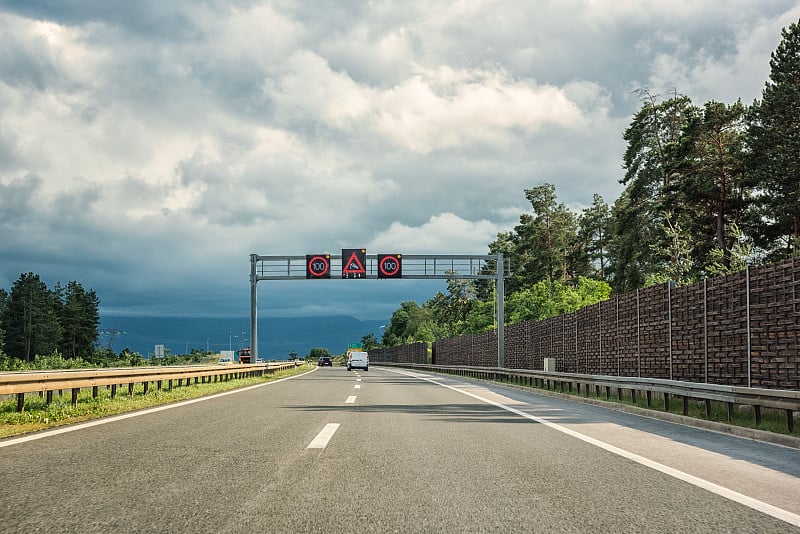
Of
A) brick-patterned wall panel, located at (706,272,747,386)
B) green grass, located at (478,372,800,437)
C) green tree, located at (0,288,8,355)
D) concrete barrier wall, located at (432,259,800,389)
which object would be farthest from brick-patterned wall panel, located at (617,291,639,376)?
green tree, located at (0,288,8,355)

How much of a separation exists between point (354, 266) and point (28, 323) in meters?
90.2

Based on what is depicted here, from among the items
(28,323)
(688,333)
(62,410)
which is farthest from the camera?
(28,323)

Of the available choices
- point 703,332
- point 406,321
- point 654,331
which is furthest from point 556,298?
point 406,321

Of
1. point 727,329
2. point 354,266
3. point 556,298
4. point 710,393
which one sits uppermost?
point 354,266

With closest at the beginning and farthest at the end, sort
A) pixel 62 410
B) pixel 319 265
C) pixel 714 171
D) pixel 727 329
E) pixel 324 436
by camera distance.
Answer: pixel 324 436, pixel 62 410, pixel 727 329, pixel 714 171, pixel 319 265

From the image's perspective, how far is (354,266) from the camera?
1695 inches

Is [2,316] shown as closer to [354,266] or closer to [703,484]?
[354,266]

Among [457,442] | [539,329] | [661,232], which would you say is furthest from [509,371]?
[661,232]

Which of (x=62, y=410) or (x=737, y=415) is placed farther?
(x=737, y=415)

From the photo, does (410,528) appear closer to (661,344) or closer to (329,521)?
(329,521)

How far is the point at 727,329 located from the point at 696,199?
2857 centimetres

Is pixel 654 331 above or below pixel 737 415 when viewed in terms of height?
above

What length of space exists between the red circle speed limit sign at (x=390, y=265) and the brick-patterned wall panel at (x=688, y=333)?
86.0 feet

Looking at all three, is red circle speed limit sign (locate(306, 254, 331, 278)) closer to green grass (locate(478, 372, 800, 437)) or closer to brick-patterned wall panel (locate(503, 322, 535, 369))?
brick-patterned wall panel (locate(503, 322, 535, 369))
